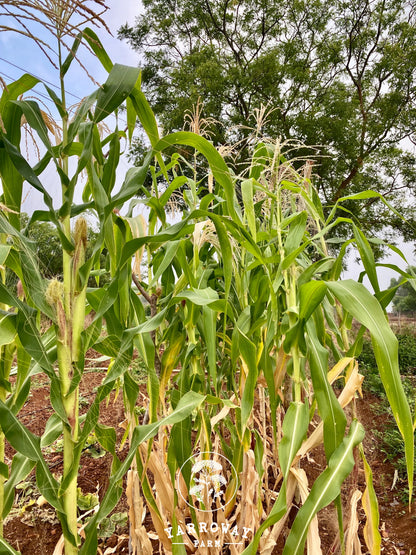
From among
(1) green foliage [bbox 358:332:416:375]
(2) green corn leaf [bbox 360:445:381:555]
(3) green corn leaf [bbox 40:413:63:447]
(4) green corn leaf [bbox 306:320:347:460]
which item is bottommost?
(1) green foliage [bbox 358:332:416:375]

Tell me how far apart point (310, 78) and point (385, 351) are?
24.9 ft

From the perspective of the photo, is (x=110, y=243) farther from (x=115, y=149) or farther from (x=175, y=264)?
(x=175, y=264)

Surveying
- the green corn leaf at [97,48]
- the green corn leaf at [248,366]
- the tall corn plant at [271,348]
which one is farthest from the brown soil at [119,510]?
the green corn leaf at [97,48]

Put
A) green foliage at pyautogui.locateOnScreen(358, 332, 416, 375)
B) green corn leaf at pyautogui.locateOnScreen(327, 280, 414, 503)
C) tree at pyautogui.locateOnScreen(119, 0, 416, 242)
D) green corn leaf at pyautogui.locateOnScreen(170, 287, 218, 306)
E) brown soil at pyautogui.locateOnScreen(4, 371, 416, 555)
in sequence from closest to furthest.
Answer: green corn leaf at pyautogui.locateOnScreen(327, 280, 414, 503), green corn leaf at pyautogui.locateOnScreen(170, 287, 218, 306), brown soil at pyautogui.locateOnScreen(4, 371, 416, 555), green foliage at pyautogui.locateOnScreen(358, 332, 416, 375), tree at pyautogui.locateOnScreen(119, 0, 416, 242)

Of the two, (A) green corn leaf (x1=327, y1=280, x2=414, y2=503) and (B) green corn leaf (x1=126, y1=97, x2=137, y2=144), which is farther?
(B) green corn leaf (x1=126, y1=97, x2=137, y2=144)

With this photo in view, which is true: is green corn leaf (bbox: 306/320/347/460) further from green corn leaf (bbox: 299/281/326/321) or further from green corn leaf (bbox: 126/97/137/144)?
green corn leaf (bbox: 126/97/137/144)

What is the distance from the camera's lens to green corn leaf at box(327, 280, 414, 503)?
1.85ft

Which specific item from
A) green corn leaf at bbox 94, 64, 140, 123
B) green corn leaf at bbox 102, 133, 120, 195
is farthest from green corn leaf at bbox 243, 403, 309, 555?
green corn leaf at bbox 94, 64, 140, 123

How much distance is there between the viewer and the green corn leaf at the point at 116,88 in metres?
0.64

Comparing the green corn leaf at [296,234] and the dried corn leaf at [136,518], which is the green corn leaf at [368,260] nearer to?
the green corn leaf at [296,234]

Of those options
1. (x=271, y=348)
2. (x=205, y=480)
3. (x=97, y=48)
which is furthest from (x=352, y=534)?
(x=97, y=48)

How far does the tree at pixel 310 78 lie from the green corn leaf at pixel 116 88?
18.7 feet

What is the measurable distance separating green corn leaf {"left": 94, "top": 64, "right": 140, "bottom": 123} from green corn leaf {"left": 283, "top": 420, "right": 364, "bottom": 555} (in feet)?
2.42

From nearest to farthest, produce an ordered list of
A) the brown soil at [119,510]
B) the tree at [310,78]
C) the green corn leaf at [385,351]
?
the green corn leaf at [385,351] < the brown soil at [119,510] < the tree at [310,78]
